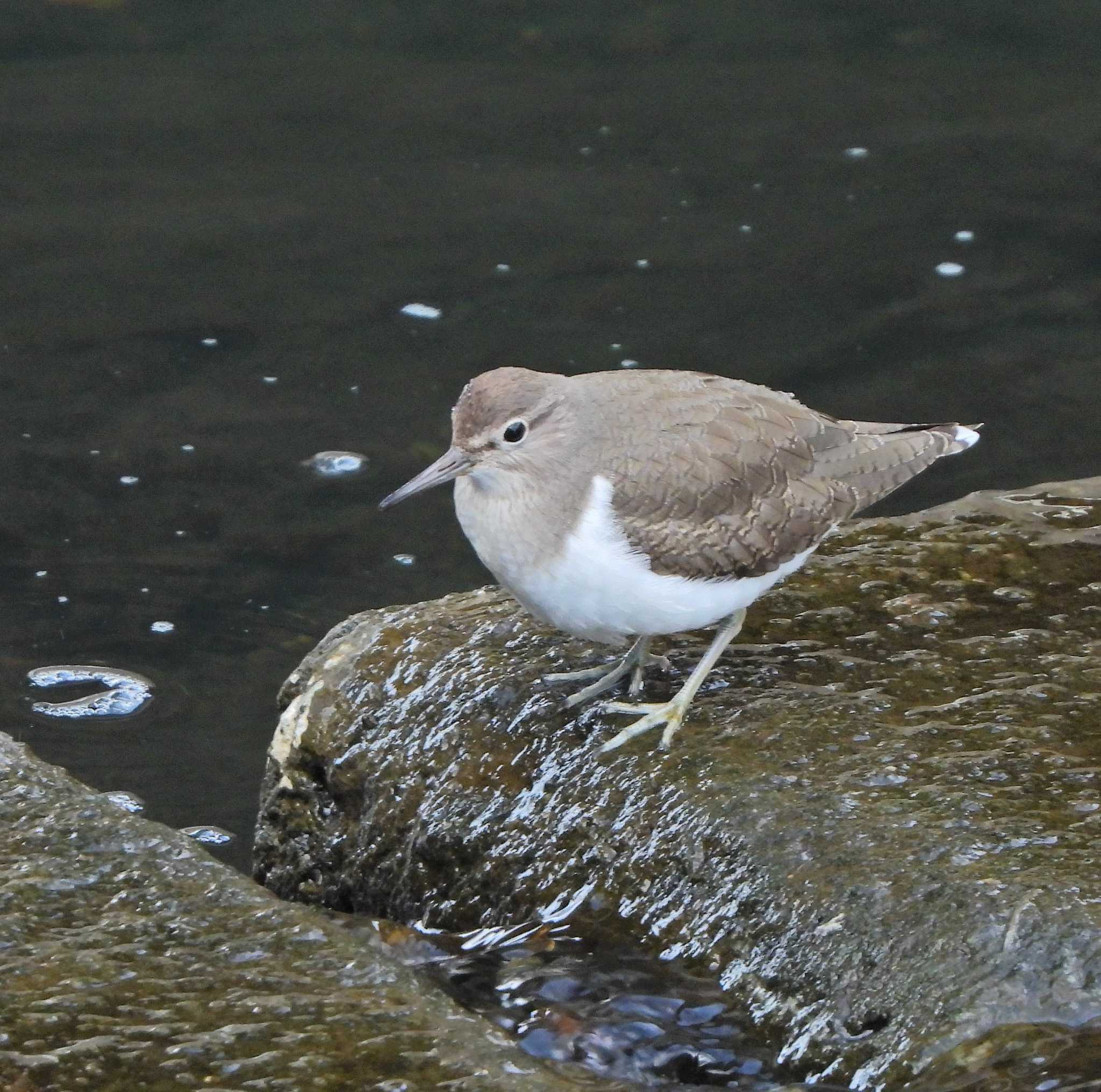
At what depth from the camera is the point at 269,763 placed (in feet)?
16.1

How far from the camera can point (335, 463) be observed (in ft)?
24.2

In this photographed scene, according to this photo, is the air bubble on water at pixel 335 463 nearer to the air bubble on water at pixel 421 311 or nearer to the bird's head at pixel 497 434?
the air bubble on water at pixel 421 311

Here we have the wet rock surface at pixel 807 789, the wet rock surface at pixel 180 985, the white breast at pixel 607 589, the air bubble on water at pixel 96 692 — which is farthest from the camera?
the air bubble on water at pixel 96 692

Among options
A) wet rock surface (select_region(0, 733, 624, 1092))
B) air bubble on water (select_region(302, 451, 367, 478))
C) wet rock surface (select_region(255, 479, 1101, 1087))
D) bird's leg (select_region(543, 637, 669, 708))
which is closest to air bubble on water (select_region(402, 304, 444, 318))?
air bubble on water (select_region(302, 451, 367, 478))

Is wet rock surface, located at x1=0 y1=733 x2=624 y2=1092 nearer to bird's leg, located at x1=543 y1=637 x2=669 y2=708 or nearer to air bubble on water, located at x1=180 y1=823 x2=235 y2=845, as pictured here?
bird's leg, located at x1=543 y1=637 x2=669 y2=708

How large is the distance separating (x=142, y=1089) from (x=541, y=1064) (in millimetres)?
855

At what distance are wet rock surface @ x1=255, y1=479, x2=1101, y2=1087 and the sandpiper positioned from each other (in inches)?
8.5

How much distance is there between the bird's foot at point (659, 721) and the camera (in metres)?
4.26

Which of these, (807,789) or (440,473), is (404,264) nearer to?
(440,473)

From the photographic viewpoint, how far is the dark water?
22.4 ft

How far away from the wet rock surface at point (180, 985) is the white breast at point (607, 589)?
3.15 feet

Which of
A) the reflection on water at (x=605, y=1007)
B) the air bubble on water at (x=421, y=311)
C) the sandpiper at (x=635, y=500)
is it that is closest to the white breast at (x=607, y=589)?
the sandpiper at (x=635, y=500)

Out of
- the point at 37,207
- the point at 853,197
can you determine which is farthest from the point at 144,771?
the point at 853,197

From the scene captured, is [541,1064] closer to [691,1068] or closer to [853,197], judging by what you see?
[691,1068]
